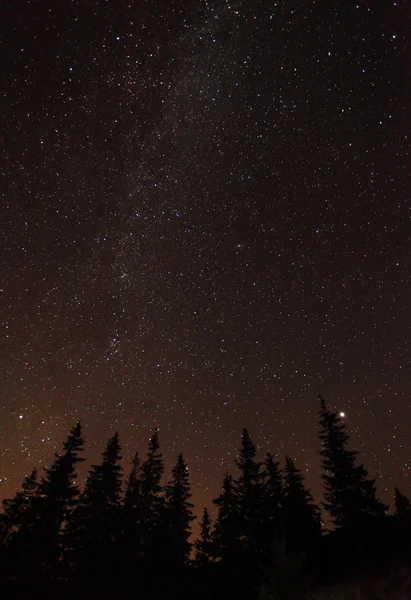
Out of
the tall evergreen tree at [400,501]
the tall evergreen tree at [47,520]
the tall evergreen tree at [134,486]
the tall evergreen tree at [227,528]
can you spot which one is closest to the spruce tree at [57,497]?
the tall evergreen tree at [47,520]

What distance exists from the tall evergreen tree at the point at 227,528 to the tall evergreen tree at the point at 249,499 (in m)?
0.38

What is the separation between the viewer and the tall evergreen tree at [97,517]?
74.1 ft

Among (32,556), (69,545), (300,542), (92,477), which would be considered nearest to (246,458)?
(300,542)

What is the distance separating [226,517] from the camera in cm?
2659

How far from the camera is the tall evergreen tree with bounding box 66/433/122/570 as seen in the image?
74.1ft

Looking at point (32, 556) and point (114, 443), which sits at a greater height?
point (114, 443)

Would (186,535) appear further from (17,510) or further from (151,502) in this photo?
(17,510)

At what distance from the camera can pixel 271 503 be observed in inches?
1059

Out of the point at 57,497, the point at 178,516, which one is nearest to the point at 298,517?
the point at 178,516

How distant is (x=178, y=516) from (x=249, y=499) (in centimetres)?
593

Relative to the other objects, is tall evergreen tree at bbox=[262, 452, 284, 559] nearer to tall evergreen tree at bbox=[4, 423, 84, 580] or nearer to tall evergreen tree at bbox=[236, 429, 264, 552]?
tall evergreen tree at bbox=[236, 429, 264, 552]

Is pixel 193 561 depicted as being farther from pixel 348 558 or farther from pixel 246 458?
pixel 348 558

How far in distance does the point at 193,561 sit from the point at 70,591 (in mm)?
11043

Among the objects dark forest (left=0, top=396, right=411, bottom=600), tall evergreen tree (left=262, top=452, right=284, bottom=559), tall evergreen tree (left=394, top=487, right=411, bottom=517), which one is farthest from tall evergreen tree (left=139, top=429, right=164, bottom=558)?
tall evergreen tree (left=394, top=487, right=411, bottom=517)
